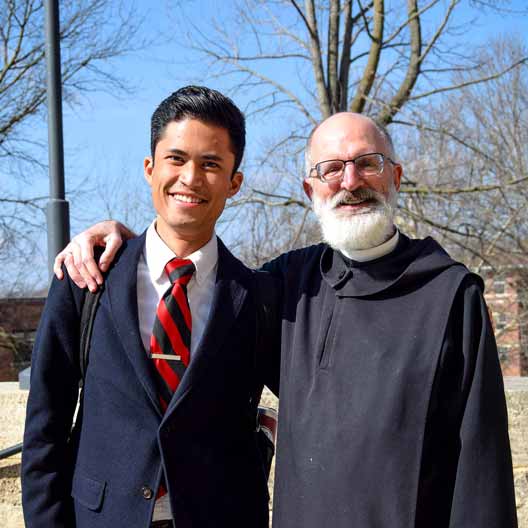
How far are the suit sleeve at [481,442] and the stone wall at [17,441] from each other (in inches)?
72.3

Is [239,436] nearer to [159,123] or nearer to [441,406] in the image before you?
[441,406]

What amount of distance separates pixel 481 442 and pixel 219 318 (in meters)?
0.91

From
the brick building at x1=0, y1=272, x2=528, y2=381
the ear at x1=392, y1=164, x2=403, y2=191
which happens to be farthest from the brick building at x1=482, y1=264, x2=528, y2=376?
the ear at x1=392, y1=164, x2=403, y2=191

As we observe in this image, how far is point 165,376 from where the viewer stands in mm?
2199

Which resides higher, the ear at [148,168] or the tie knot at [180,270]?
the ear at [148,168]

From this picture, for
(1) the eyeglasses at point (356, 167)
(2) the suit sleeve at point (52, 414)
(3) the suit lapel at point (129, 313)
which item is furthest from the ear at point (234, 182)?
(2) the suit sleeve at point (52, 414)

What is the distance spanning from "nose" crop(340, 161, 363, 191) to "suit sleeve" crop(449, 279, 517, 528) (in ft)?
1.96

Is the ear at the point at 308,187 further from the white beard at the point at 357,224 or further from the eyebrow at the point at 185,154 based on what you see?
the eyebrow at the point at 185,154

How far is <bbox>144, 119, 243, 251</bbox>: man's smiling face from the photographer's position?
2312 millimetres

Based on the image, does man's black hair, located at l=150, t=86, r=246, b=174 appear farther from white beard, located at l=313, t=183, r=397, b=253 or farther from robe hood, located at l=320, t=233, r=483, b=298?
robe hood, located at l=320, t=233, r=483, b=298

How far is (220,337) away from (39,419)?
2.11 ft

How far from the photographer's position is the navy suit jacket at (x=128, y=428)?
2.12m

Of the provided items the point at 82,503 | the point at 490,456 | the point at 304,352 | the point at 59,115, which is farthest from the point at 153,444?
the point at 59,115

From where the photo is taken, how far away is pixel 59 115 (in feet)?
14.9
